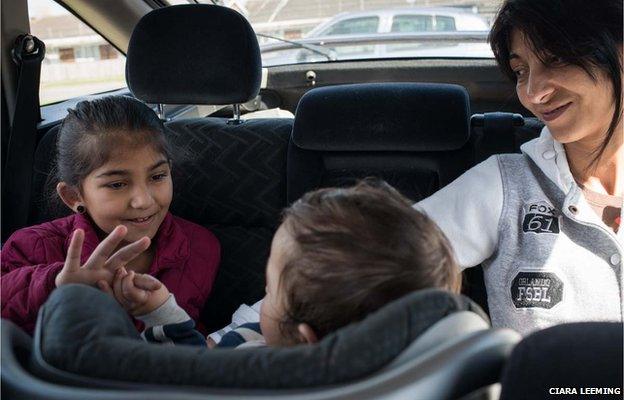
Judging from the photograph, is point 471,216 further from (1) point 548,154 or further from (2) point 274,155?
(2) point 274,155

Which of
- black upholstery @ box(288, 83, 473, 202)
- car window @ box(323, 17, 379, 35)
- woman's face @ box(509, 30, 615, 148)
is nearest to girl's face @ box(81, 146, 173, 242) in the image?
black upholstery @ box(288, 83, 473, 202)

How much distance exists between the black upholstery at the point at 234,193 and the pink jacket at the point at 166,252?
9cm

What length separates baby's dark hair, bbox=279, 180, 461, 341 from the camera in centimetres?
95

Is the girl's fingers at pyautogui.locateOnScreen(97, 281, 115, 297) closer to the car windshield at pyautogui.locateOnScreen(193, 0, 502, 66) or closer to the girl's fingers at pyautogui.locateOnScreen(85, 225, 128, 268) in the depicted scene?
the girl's fingers at pyautogui.locateOnScreen(85, 225, 128, 268)

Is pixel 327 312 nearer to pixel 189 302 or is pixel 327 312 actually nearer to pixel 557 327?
pixel 557 327

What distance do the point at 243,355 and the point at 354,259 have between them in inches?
10.5

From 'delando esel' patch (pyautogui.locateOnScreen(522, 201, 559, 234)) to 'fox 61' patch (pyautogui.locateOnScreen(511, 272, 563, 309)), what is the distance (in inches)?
3.6

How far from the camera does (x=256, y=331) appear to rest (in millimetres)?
1394

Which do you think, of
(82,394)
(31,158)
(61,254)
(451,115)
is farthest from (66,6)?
(82,394)

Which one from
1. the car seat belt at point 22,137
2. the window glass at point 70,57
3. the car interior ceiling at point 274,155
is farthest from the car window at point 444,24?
the car seat belt at point 22,137

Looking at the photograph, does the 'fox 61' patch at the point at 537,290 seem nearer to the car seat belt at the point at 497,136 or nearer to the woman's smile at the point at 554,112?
the woman's smile at the point at 554,112

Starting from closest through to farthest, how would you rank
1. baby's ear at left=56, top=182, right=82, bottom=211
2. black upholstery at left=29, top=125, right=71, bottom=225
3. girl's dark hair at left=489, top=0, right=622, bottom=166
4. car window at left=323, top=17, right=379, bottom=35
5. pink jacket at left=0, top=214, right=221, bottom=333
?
1. girl's dark hair at left=489, top=0, right=622, bottom=166
2. pink jacket at left=0, top=214, right=221, bottom=333
3. baby's ear at left=56, top=182, right=82, bottom=211
4. black upholstery at left=29, top=125, right=71, bottom=225
5. car window at left=323, top=17, right=379, bottom=35

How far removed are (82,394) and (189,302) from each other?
3.96 ft

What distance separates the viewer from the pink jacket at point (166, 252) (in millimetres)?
1806
